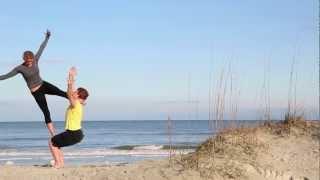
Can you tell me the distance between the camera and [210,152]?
9.63 metres

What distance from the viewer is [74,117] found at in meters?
9.27

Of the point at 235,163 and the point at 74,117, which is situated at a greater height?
the point at 74,117

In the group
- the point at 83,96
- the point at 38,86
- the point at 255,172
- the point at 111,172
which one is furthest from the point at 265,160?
the point at 38,86

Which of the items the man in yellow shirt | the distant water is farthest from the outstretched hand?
the distant water

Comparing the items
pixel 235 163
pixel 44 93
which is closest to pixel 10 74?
pixel 44 93

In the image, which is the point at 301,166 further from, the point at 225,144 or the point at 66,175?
the point at 66,175

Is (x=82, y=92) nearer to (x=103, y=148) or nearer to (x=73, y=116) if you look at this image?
(x=73, y=116)

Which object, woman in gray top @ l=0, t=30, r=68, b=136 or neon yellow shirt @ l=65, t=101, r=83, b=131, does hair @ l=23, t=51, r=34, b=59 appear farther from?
neon yellow shirt @ l=65, t=101, r=83, b=131

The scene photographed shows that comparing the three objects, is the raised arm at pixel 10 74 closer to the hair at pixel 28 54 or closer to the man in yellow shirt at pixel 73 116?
the hair at pixel 28 54

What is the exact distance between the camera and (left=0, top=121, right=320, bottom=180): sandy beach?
899 cm

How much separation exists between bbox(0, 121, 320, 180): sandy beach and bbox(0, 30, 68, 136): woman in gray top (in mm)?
1040

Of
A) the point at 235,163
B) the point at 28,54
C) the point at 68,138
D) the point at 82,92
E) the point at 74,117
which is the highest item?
the point at 28,54

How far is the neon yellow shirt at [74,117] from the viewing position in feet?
30.3

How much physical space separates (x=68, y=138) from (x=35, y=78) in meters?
1.15
